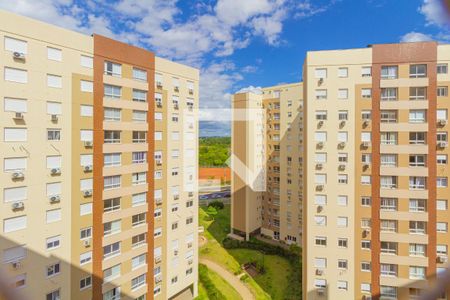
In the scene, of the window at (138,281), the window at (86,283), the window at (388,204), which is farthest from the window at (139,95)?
the window at (388,204)

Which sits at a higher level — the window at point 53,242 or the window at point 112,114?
the window at point 112,114

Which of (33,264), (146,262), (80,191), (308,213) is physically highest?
(80,191)

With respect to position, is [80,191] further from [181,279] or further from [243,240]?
[243,240]

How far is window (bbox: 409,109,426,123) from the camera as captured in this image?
15.2 m

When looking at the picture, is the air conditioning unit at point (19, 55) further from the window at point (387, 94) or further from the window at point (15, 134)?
the window at point (387, 94)

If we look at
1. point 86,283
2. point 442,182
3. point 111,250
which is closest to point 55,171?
point 111,250

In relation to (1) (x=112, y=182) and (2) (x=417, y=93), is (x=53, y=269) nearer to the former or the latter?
(1) (x=112, y=182)

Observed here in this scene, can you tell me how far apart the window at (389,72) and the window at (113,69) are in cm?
1523

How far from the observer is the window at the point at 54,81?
40.3 feet

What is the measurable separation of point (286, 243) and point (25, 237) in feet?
77.6

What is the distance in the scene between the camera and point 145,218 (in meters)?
16.5

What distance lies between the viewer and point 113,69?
14773mm

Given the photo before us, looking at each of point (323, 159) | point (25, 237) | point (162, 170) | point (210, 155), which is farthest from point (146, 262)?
Result: point (210, 155)

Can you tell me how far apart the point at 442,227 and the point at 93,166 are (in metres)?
19.4
